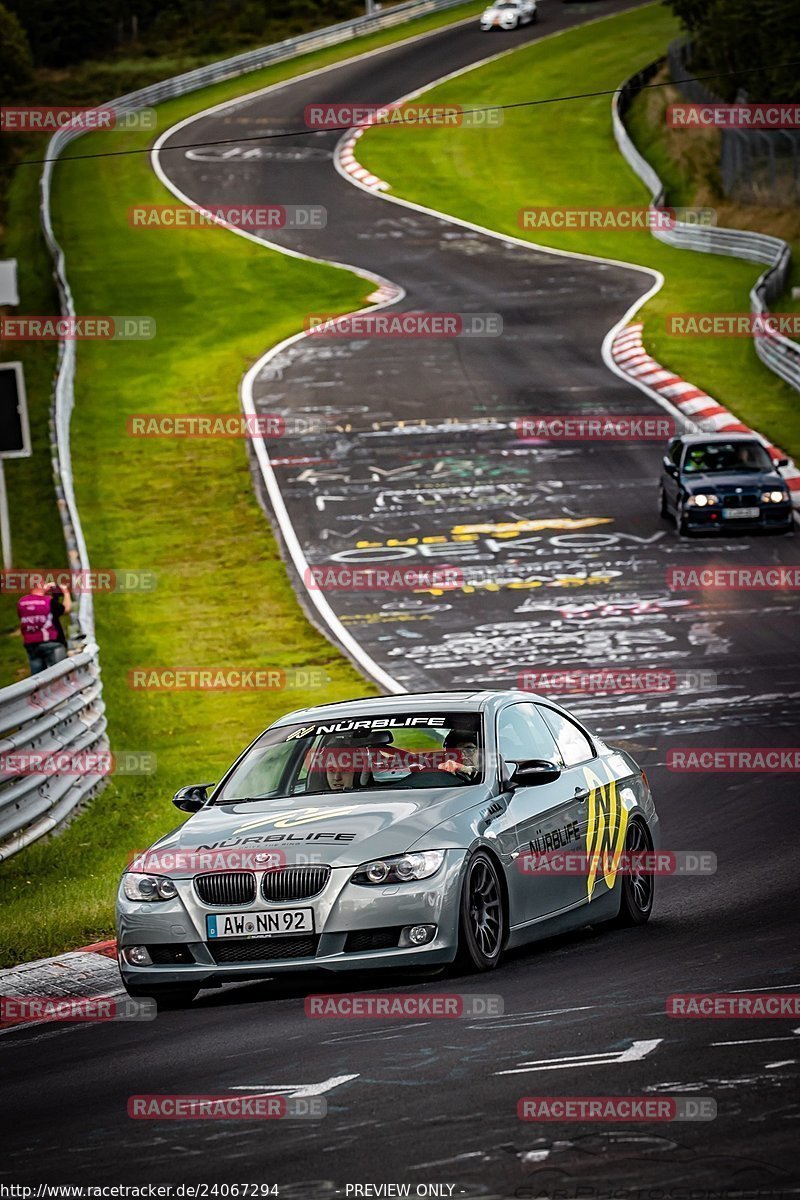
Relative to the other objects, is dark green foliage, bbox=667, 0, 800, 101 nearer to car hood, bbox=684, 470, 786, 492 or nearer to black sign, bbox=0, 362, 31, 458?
car hood, bbox=684, 470, 786, 492

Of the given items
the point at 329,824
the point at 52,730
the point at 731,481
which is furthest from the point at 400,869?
the point at 731,481

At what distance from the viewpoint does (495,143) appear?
65.7 metres

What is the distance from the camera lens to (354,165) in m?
62.3

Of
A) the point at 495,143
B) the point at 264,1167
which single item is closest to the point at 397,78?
the point at 495,143

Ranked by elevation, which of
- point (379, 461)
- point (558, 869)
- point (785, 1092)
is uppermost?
point (785, 1092)

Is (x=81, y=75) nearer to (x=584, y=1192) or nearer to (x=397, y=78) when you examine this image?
(x=397, y=78)

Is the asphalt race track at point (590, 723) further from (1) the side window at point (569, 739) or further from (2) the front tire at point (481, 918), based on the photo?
(1) the side window at point (569, 739)

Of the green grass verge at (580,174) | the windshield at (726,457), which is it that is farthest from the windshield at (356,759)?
the green grass verge at (580,174)

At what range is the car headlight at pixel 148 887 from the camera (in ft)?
30.9

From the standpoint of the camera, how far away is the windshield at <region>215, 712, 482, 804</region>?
10.3 metres

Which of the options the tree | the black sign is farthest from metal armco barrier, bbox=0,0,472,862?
the tree

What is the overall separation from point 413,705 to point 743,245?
4181cm

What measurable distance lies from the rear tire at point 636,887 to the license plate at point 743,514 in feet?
55.2

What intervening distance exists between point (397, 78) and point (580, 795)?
63.9 m
